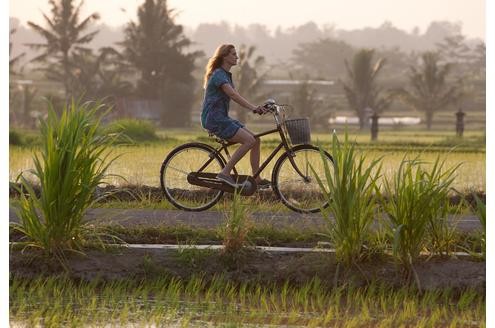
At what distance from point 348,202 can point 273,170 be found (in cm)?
335

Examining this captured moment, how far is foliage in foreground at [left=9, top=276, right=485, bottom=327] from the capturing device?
6.16m

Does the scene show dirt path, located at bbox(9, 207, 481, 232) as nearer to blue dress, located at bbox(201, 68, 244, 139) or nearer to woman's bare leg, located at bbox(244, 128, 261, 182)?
woman's bare leg, located at bbox(244, 128, 261, 182)

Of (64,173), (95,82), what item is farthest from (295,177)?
(95,82)

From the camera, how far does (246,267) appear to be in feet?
23.6

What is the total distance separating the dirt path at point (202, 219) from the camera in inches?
351

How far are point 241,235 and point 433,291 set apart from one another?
141 centimetres

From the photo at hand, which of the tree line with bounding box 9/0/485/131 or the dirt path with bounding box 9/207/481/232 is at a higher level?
the tree line with bounding box 9/0/485/131

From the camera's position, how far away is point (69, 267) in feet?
23.5

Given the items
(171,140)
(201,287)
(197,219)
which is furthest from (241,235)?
(171,140)

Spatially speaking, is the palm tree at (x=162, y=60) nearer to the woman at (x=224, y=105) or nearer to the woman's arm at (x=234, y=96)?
the woman at (x=224, y=105)

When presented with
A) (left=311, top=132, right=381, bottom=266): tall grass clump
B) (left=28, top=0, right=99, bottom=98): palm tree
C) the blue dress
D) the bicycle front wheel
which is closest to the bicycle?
the bicycle front wheel

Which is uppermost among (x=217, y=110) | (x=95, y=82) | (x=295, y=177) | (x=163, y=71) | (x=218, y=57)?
(x=163, y=71)

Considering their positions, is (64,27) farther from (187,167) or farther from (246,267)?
(246,267)

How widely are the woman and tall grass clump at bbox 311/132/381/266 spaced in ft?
8.28
